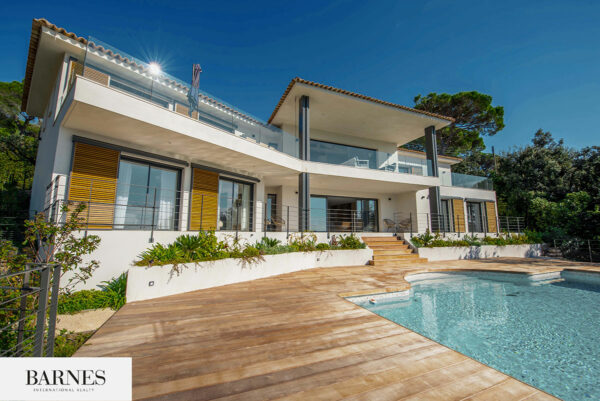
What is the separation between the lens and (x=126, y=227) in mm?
6418

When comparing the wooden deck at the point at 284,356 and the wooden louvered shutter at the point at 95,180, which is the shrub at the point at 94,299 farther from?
the wooden louvered shutter at the point at 95,180

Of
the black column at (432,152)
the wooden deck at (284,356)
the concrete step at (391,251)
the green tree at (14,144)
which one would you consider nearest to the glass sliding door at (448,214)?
the black column at (432,152)

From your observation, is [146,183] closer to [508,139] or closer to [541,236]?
[541,236]

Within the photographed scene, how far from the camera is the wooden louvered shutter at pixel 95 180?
18.8 feet

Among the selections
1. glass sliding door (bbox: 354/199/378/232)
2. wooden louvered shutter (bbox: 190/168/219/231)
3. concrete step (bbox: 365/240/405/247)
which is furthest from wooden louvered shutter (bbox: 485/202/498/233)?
wooden louvered shutter (bbox: 190/168/219/231)

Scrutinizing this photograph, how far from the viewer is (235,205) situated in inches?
374

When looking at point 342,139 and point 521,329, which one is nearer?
point 521,329

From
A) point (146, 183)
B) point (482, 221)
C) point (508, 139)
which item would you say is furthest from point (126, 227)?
point (508, 139)

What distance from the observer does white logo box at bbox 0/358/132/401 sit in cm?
138

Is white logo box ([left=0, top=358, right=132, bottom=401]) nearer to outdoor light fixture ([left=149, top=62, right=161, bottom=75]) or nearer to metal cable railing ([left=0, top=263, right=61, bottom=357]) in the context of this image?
metal cable railing ([left=0, top=263, right=61, bottom=357])

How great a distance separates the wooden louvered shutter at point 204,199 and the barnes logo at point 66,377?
6.51 metres

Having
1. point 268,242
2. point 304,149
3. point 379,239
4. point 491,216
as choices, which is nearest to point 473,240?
point 491,216

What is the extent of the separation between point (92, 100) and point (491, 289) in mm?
11071

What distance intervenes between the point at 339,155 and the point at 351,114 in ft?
7.85
